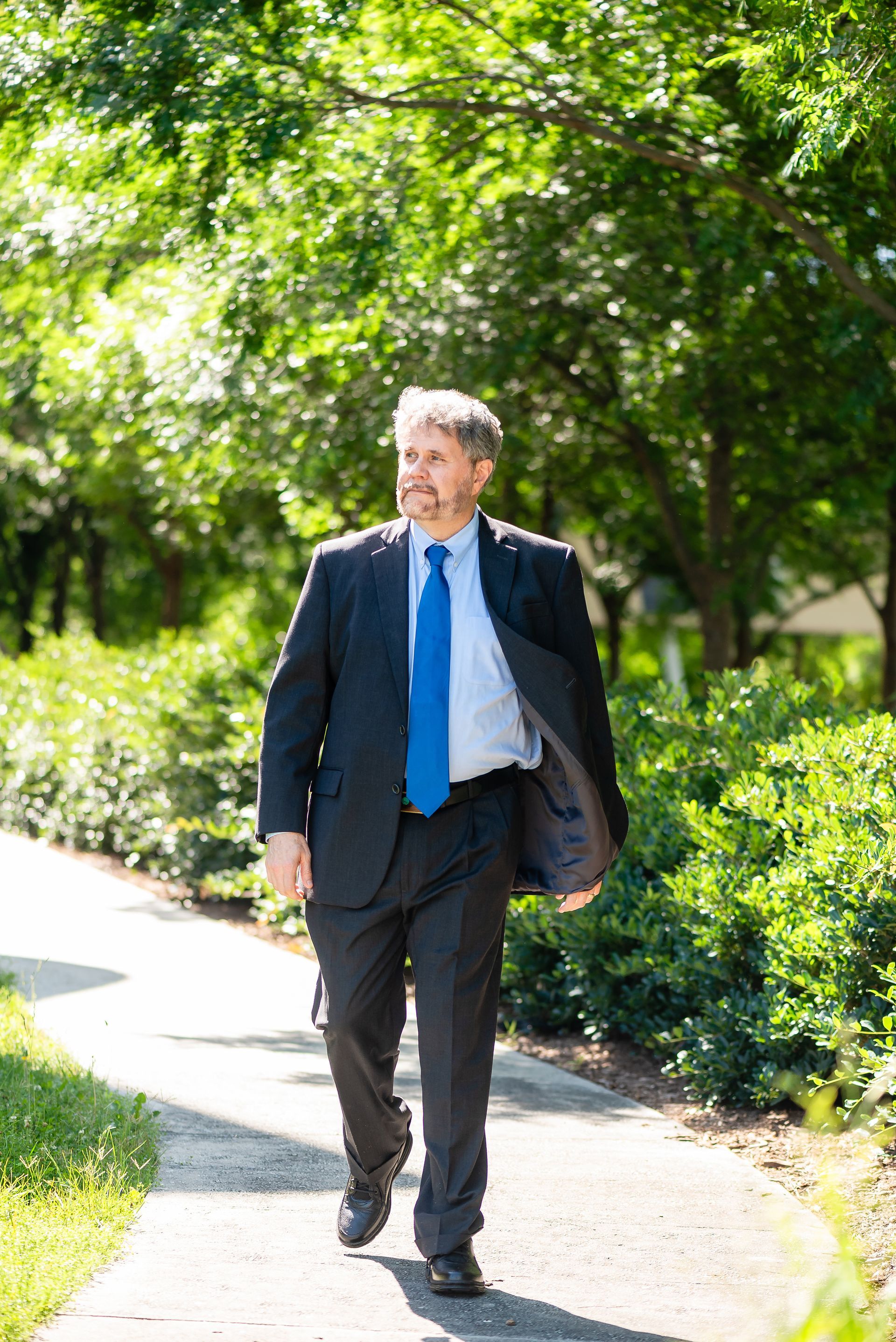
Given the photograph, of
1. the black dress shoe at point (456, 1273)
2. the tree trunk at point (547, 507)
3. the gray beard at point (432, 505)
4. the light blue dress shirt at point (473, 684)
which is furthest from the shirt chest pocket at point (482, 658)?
the tree trunk at point (547, 507)

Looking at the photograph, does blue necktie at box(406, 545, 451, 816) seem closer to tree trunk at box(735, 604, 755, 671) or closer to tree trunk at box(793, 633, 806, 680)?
tree trunk at box(735, 604, 755, 671)

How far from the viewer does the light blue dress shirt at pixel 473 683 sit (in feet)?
11.2

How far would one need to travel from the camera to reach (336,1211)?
3906mm

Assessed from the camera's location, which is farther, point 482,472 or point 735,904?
point 735,904

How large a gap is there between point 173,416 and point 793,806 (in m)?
5.61

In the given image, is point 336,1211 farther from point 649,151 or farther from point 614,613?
point 614,613

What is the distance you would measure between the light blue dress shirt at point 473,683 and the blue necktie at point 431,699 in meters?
0.02

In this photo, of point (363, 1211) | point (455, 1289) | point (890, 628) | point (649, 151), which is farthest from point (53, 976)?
point (890, 628)

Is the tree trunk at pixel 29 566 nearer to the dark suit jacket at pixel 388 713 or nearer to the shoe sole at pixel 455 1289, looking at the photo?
the dark suit jacket at pixel 388 713

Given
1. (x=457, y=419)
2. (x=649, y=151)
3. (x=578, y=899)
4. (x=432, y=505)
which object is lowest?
(x=578, y=899)

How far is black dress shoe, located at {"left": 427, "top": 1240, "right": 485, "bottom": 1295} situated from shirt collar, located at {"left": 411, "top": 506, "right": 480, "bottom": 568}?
1.65 meters

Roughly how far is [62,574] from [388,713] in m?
23.6

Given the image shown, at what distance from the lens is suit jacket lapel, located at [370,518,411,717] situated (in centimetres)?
346

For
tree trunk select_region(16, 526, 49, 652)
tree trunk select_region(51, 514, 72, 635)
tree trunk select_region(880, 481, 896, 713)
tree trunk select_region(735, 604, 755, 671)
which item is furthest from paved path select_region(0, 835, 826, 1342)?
tree trunk select_region(16, 526, 49, 652)
